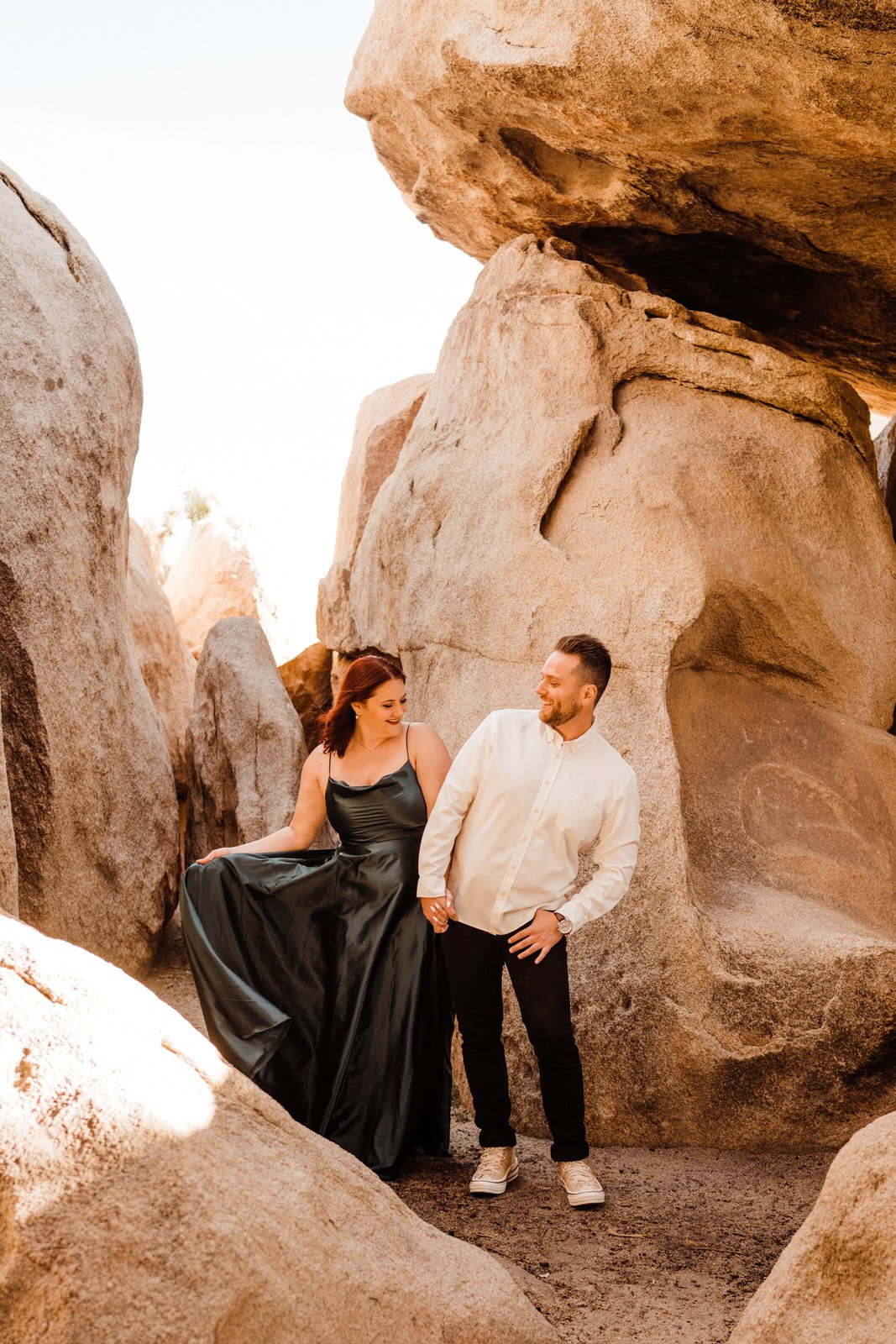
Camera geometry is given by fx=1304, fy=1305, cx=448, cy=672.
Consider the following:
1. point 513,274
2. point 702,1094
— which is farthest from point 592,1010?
point 513,274

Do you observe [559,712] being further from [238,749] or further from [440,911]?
[238,749]

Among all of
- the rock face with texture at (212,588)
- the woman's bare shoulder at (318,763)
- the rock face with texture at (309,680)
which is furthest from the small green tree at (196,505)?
the woman's bare shoulder at (318,763)

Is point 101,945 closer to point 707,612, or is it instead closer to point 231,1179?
point 707,612

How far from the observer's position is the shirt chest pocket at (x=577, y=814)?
4.22 metres

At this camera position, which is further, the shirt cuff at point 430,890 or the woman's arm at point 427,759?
the woman's arm at point 427,759

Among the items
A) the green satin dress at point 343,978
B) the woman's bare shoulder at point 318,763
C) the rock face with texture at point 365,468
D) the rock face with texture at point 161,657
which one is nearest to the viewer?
the green satin dress at point 343,978

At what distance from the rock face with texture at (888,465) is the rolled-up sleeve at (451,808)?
14.6 ft

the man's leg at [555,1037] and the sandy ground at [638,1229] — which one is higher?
the man's leg at [555,1037]

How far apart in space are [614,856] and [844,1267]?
1751mm

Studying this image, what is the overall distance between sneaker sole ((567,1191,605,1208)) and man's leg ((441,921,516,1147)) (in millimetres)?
289

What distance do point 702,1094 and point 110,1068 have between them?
3.13 m

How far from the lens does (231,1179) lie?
254 cm

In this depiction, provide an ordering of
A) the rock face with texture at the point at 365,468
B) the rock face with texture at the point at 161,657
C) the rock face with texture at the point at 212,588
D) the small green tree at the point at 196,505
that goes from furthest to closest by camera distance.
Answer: the small green tree at the point at 196,505 < the rock face with texture at the point at 212,588 < the rock face with texture at the point at 365,468 < the rock face with texture at the point at 161,657

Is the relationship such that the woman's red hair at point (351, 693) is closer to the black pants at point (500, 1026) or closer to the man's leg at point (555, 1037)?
the black pants at point (500, 1026)
